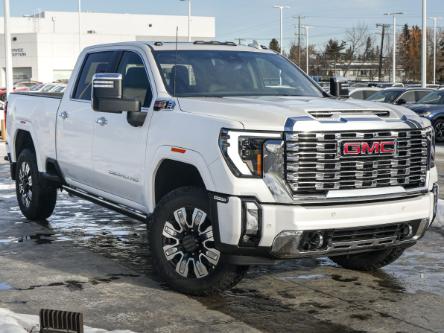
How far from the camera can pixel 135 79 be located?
22.8 feet

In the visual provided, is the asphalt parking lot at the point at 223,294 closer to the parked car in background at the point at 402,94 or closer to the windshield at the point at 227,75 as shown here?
the windshield at the point at 227,75

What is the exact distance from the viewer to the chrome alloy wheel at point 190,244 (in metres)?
5.70

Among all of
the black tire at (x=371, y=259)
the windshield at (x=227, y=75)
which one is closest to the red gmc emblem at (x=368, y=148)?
the black tire at (x=371, y=259)

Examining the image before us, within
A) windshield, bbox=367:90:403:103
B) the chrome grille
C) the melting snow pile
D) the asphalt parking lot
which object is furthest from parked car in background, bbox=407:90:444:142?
the melting snow pile

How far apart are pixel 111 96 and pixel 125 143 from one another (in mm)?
479

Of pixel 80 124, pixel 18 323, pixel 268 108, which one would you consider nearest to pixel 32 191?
pixel 80 124

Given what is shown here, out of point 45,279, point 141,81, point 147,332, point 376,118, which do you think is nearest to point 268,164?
point 376,118

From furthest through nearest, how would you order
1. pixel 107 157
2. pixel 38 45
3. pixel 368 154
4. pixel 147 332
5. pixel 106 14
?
pixel 106 14
pixel 38 45
pixel 107 157
pixel 368 154
pixel 147 332

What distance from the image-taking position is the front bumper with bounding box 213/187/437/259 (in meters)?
5.29

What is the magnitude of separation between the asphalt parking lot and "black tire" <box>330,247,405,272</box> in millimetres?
96

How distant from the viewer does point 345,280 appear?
659cm

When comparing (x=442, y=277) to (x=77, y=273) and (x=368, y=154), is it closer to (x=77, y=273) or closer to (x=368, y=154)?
(x=368, y=154)

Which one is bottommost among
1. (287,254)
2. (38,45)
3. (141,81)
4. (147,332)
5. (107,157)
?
(147,332)

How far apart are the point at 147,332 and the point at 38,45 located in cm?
8878
